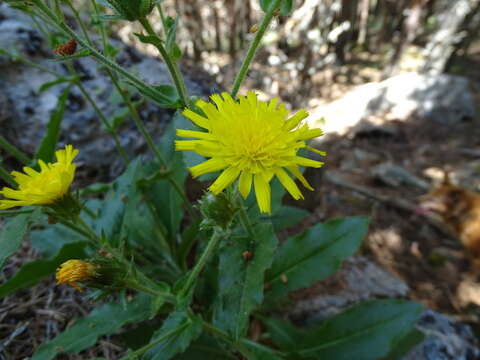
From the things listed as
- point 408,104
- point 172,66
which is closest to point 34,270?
point 172,66

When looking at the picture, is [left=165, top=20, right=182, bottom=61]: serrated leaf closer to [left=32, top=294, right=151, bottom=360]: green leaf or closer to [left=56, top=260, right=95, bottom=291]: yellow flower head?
[left=56, top=260, right=95, bottom=291]: yellow flower head

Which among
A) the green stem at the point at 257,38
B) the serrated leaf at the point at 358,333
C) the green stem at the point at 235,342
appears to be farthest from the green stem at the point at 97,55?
the serrated leaf at the point at 358,333

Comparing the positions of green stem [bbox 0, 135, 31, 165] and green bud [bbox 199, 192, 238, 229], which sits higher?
green stem [bbox 0, 135, 31, 165]

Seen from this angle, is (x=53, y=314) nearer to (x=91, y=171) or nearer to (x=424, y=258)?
(x=91, y=171)

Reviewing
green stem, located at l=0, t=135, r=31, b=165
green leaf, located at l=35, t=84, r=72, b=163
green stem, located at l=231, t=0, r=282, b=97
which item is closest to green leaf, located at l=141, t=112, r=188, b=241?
green leaf, located at l=35, t=84, r=72, b=163

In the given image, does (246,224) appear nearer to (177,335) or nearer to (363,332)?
(177,335)

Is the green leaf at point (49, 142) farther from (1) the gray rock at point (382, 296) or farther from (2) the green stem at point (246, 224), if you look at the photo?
(1) the gray rock at point (382, 296)
